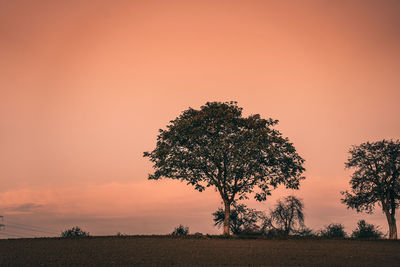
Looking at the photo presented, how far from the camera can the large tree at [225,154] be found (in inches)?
1997

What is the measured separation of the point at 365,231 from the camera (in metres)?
67.7

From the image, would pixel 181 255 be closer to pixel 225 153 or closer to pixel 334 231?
pixel 225 153

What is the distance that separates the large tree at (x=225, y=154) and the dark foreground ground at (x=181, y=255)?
1390cm

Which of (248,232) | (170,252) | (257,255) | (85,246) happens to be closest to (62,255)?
(85,246)

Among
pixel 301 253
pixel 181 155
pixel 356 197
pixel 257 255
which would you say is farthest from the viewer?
pixel 356 197

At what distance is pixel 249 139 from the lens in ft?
168

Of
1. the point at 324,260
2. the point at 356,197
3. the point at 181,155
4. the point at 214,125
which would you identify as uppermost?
the point at 214,125

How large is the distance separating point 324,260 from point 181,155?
25.2 metres

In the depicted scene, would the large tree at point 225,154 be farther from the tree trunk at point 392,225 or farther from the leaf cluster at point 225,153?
the tree trunk at point 392,225

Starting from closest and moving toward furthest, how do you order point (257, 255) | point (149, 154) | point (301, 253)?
point (257, 255) → point (301, 253) → point (149, 154)

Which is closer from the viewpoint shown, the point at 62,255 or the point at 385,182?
the point at 62,255

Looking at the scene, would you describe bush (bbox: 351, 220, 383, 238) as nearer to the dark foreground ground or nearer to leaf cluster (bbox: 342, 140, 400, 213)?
leaf cluster (bbox: 342, 140, 400, 213)

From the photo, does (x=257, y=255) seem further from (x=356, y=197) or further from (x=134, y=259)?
(x=356, y=197)

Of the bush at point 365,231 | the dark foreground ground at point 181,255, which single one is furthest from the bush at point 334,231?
the dark foreground ground at point 181,255
